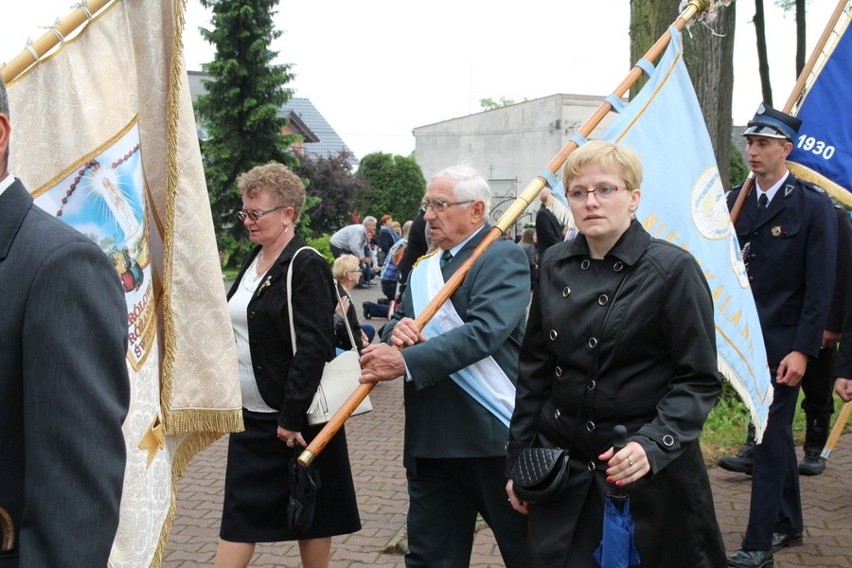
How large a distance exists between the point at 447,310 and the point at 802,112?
3.02 m

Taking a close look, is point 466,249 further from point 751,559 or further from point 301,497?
point 751,559

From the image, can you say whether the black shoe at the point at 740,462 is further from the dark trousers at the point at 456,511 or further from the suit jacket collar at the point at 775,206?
the dark trousers at the point at 456,511

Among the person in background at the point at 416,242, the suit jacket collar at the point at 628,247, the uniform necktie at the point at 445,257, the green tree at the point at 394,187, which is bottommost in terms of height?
the green tree at the point at 394,187

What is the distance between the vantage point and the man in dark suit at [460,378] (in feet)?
12.4

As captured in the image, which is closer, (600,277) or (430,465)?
(600,277)

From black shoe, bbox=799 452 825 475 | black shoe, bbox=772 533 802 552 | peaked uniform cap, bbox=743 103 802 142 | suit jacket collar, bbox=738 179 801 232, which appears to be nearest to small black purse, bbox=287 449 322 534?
black shoe, bbox=772 533 802 552

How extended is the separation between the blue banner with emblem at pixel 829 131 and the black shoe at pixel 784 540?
77.2 inches

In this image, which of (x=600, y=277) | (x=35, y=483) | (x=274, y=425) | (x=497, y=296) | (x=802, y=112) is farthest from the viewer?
(x=802, y=112)

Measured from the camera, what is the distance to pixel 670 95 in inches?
184

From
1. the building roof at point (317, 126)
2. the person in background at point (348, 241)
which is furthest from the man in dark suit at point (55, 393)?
the building roof at point (317, 126)

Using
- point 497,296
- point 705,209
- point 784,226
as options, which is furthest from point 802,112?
point 497,296

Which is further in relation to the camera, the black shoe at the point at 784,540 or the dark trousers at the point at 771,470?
the black shoe at the point at 784,540

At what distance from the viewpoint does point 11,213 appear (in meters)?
1.85

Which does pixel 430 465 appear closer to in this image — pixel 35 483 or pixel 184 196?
pixel 184 196
